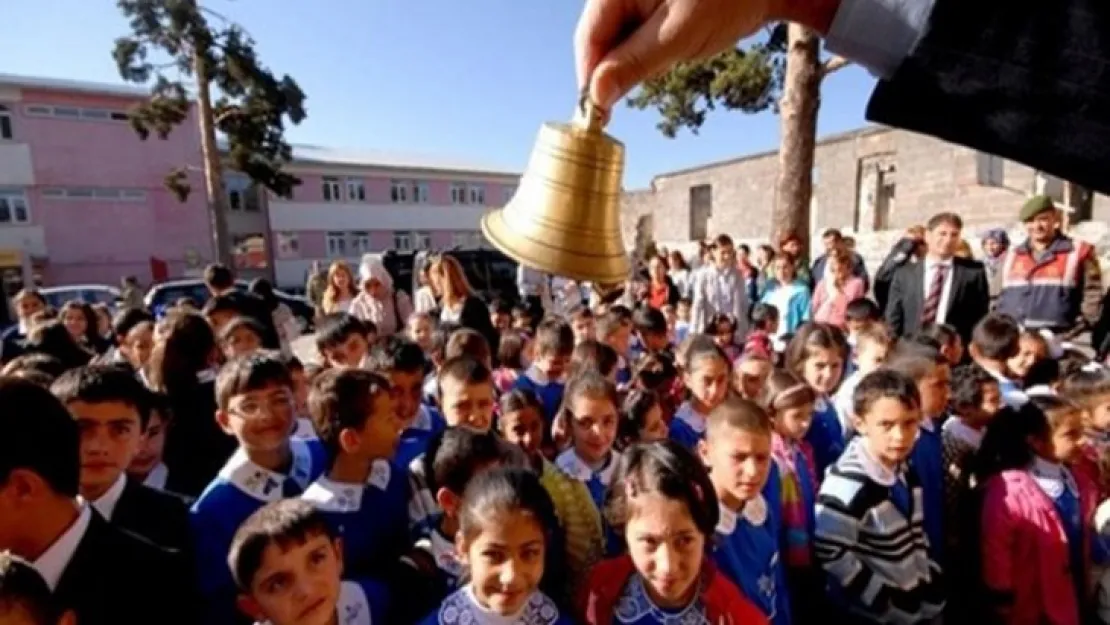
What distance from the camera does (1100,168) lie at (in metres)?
0.53

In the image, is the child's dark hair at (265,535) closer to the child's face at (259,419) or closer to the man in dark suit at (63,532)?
the man in dark suit at (63,532)

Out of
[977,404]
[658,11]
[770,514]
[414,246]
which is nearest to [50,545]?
[658,11]

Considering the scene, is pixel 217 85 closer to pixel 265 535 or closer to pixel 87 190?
pixel 87 190

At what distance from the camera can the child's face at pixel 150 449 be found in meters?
2.43

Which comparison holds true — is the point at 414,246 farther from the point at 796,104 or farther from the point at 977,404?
the point at 977,404

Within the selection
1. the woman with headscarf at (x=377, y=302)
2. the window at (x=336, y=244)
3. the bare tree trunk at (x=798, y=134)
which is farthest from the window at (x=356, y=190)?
the woman with headscarf at (x=377, y=302)

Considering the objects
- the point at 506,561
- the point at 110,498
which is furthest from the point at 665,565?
the point at 110,498

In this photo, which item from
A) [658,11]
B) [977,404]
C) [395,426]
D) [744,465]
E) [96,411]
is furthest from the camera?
[977,404]

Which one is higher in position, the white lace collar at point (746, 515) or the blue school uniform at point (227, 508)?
the blue school uniform at point (227, 508)

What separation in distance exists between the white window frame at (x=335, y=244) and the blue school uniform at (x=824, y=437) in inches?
1070

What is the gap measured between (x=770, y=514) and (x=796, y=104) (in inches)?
241

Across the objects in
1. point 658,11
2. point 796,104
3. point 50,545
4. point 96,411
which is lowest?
point 50,545

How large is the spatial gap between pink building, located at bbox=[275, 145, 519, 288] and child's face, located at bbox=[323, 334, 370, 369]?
23559 millimetres

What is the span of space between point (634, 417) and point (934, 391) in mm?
1356
